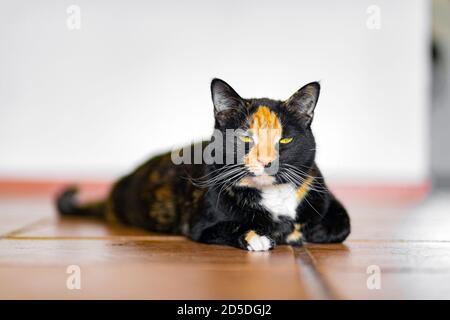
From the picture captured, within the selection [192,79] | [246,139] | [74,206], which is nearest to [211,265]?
[246,139]

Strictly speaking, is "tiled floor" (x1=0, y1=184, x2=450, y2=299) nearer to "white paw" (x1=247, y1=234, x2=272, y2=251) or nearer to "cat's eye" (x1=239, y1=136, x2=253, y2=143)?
"white paw" (x1=247, y1=234, x2=272, y2=251)

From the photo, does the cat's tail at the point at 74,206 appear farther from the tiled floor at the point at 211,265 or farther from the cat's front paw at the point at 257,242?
the cat's front paw at the point at 257,242

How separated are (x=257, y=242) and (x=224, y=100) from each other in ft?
1.18

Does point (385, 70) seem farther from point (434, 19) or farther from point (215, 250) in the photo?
point (215, 250)

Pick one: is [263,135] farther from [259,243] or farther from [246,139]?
[259,243]

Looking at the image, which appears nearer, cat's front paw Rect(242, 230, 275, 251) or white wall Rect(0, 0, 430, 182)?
cat's front paw Rect(242, 230, 275, 251)

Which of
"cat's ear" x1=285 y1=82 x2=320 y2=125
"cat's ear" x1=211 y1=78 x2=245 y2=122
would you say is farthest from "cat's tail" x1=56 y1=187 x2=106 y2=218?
"cat's ear" x1=285 y1=82 x2=320 y2=125

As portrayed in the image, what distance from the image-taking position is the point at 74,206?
2275 mm

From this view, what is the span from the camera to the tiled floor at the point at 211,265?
0.96m

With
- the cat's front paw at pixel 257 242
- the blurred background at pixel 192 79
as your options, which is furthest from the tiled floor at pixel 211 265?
the blurred background at pixel 192 79

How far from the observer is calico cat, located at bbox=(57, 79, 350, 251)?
4.38ft

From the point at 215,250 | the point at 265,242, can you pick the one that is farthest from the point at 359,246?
the point at 215,250
